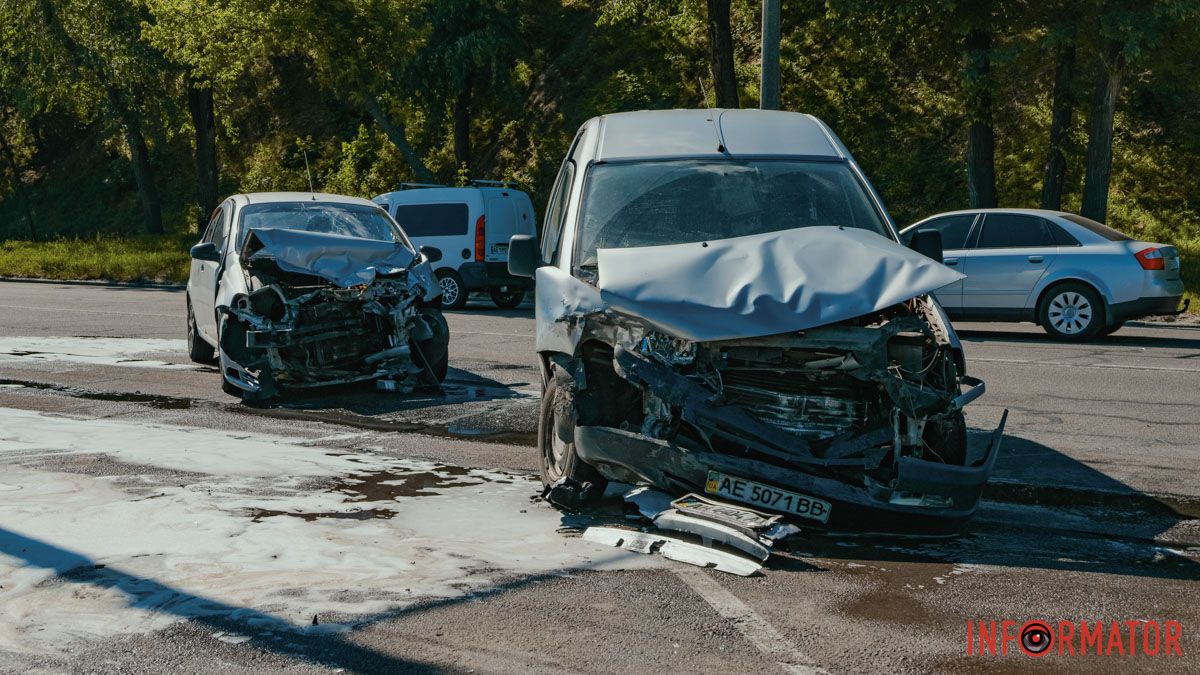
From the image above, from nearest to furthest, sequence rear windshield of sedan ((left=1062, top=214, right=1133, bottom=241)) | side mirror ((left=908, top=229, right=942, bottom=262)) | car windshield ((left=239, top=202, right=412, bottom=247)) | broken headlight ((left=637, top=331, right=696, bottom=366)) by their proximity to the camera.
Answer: broken headlight ((left=637, top=331, right=696, bottom=366)), side mirror ((left=908, top=229, right=942, bottom=262)), car windshield ((left=239, top=202, right=412, bottom=247)), rear windshield of sedan ((left=1062, top=214, right=1133, bottom=241))

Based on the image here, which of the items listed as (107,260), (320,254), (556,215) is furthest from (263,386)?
(107,260)

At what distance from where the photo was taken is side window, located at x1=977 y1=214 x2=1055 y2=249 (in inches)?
605

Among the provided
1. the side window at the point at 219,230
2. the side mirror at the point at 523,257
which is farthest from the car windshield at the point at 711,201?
the side window at the point at 219,230

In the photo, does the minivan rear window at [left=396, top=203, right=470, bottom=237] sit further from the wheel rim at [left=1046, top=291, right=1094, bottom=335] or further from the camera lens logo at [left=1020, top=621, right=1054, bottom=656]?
the camera lens logo at [left=1020, top=621, right=1054, bottom=656]

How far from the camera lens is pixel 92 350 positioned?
1374 centimetres

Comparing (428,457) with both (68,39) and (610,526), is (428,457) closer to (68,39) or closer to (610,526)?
(610,526)

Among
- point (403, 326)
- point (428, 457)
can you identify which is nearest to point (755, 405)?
point (428, 457)

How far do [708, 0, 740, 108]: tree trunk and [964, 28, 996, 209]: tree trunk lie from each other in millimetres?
5046

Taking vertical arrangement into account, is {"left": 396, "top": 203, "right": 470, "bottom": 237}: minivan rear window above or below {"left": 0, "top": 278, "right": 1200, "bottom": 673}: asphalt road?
above

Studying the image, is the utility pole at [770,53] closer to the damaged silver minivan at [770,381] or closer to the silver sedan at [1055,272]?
the silver sedan at [1055,272]

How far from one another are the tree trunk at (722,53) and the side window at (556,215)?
18.6m

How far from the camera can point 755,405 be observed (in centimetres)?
566

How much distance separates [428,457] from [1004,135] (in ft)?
73.4

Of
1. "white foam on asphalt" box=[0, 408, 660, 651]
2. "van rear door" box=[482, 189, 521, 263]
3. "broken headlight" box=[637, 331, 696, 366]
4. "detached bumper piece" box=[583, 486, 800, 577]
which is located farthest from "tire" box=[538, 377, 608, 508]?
"van rear door" box=[482, 189, 521, 263]
